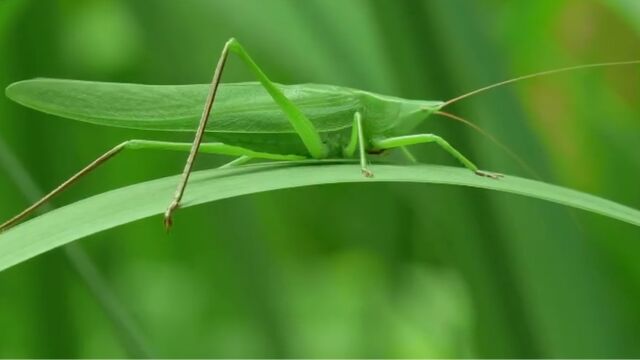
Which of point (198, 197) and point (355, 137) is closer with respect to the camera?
point (198, 197)

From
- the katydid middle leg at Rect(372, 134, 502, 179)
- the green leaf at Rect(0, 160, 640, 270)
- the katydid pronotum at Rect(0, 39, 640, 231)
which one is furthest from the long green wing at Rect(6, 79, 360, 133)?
the green leaf at Rect(0, 160, 640, 270)

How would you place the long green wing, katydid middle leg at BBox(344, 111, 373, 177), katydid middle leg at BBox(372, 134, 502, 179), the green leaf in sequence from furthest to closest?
katydid middle leg at BBox(344, 111, 373, 177) → katydid middle leg at BBox(372, 134, 502, 179) → the long green wing → the green leaf

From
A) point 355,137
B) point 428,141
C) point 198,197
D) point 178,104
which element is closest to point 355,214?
point 355,137

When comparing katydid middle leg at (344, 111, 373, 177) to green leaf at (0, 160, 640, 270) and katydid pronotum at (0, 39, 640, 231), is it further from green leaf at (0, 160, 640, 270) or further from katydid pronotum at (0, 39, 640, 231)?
green leaf at (0, 160, 640, 270)

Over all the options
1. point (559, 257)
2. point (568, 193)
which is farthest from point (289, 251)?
point (568, 193)

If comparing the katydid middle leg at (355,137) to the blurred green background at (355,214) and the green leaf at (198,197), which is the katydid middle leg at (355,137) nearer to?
the blurred green background at (355,214)

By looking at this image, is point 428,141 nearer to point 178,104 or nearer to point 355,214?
point 178,104
